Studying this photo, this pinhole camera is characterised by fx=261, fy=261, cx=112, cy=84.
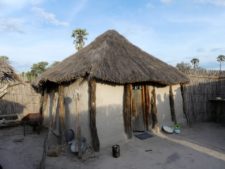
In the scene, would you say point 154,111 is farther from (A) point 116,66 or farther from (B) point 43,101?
(B) point 43,101

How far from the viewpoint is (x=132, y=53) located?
36.3 ft

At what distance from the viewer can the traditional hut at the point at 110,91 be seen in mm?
8727

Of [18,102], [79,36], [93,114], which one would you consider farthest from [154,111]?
[79,36]

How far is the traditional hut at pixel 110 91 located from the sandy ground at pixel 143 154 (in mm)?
786

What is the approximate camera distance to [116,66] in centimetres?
937

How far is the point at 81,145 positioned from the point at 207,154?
3855mm

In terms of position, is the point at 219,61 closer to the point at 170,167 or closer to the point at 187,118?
the point at 187,118

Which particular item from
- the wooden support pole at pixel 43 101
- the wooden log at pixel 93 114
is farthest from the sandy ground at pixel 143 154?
the wooden support pole at pixel 43 101

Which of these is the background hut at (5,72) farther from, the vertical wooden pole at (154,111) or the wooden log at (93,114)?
the vertical wooden pole at (154,111)

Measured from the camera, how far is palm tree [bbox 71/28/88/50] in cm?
2744

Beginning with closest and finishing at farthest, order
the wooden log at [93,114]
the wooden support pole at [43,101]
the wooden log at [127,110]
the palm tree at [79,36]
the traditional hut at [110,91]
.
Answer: the wooden log at [93,114] < the traditional hut at [110,91] < the wooden log at [127,110] < the wooden support pole at [43,101] < the palm tree at [79,36]

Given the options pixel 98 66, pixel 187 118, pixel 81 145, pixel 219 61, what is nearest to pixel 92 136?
pixel 81 145

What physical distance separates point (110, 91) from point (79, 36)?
1942 centimetres

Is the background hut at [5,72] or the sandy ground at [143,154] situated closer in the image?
the background hut at [5,72]
